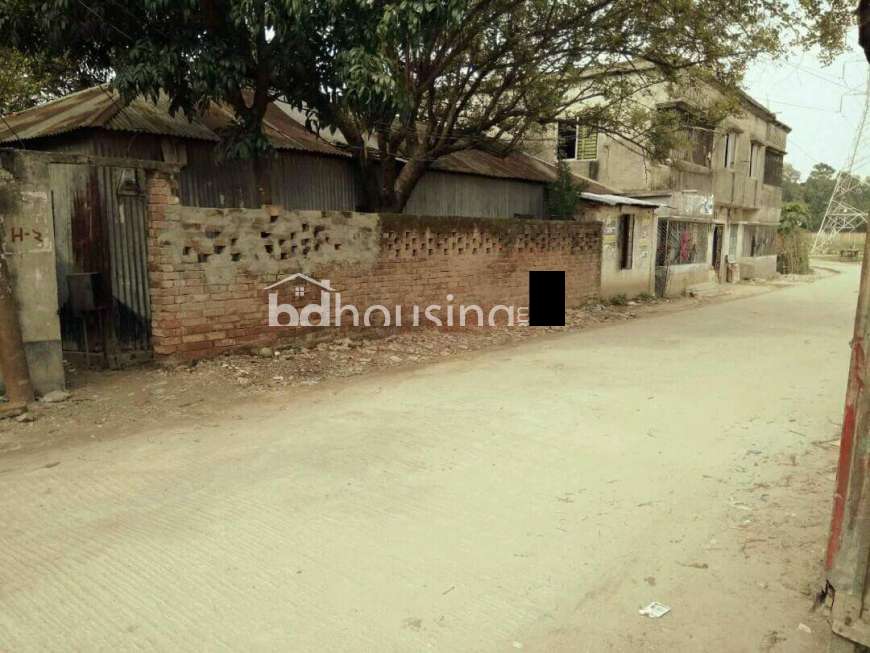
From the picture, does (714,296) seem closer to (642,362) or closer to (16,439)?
(642,362)

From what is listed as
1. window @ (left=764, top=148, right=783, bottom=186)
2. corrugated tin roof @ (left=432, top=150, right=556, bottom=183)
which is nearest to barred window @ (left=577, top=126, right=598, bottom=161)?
corrugated tin roof @ (left=432, top=150, right=556, bottom=183)

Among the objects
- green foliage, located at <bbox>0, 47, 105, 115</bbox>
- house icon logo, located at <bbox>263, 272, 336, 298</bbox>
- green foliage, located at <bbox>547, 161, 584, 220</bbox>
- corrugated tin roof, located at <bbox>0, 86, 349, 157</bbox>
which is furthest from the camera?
green foliage, located at <bbox>547, 161, 584, 220</bbox>

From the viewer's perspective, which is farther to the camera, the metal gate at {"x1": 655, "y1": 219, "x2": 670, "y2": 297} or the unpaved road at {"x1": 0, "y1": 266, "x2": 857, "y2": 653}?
the metal gate at {"x1": 655, "y1": 219, "x2": 670, "y2": 297}

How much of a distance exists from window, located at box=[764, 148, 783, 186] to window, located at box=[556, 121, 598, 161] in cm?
1094

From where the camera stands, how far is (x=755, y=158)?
23.4 meters

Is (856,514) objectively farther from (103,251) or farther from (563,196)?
(563,196)

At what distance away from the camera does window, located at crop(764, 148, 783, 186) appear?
24859 millimetres

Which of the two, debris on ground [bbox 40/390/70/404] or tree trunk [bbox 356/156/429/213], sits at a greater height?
tree trunk [bbox 356/156/429/213]

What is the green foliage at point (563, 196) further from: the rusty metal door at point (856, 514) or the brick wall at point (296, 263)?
the rusty metal door at point (856, 514)

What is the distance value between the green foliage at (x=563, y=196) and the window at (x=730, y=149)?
9.49 metres

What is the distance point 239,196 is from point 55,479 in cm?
594

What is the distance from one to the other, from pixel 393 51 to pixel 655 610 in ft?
22.7

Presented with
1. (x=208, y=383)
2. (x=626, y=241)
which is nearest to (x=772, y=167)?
(x=626, y=241)

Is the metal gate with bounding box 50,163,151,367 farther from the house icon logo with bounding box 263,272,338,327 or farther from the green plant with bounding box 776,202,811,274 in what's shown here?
the green plant with bounding box 776,202,811,274
